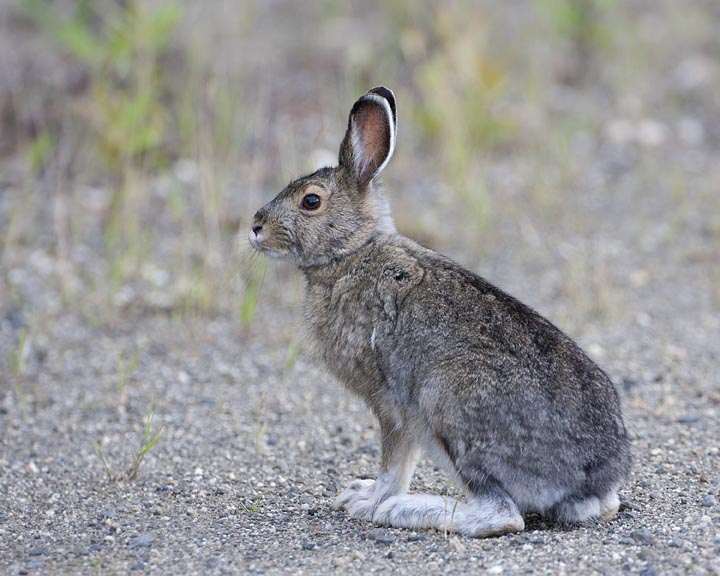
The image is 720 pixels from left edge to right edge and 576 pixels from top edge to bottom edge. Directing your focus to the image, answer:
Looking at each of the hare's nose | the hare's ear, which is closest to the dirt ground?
the hare's nose

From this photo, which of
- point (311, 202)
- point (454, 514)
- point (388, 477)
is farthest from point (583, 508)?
point (311, 202)

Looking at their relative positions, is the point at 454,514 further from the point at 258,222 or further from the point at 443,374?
the point at 258,222

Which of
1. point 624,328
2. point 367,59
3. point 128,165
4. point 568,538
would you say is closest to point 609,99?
point 367,59

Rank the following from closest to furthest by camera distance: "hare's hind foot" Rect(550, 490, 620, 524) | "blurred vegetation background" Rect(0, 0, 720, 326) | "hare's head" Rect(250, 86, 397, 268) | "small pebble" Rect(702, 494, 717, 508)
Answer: "hare's hind foot" Rect(550, 490, 620, 524)
"small pebble" Rect(702, 494, 717, 508)
"hare's head" Rect(250, 86, 397, 268)
"blurred vegetation background" Rect(0, 0, 720, 326)

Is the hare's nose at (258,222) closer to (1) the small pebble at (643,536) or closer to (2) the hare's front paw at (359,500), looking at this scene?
(2) the hare's front paw at (359,500)

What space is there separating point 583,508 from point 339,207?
5.97ft

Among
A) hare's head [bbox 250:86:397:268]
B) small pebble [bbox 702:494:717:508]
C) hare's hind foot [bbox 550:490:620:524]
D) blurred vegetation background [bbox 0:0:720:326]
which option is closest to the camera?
hare's hind foot [bbox 550:490:620:524]

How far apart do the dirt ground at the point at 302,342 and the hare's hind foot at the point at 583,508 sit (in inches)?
2.4

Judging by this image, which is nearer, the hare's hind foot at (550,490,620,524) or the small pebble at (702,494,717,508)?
the hare's hind foot at (550,490,620,524)

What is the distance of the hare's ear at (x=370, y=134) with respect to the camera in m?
5.39

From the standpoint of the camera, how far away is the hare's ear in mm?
5391

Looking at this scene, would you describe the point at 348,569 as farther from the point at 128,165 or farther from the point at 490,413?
the point at 128,165

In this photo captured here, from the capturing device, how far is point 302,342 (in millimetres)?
5695

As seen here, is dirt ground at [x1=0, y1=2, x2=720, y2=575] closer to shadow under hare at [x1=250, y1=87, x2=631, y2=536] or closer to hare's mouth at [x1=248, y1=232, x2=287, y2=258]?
shadow under hare at [x1=250, y1=87, x2=631, y2=536]
